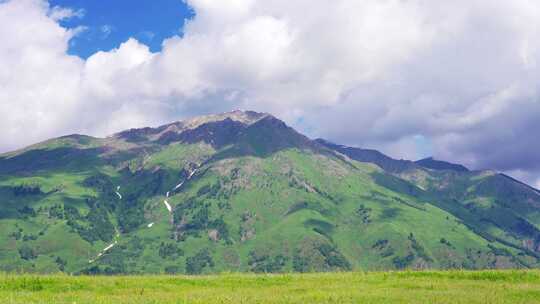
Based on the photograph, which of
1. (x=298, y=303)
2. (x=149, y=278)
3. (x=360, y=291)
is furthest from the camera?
(x=149, y=278)

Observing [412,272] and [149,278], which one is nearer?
[149,278]

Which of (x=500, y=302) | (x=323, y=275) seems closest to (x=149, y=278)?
(x=323, y=275)

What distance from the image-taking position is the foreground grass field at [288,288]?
106 ft

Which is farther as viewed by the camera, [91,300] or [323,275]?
[323,275]

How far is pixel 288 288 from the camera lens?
1505 inches

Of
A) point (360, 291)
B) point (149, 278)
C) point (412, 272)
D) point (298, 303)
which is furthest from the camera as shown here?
point (412, 272)

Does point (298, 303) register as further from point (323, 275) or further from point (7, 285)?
point (7, 285)

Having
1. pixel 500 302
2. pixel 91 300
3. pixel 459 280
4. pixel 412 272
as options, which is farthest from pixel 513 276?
pixel 91 300

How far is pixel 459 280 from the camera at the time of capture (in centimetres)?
4262

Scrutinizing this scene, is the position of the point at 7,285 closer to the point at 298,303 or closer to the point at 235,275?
the point at 235,275

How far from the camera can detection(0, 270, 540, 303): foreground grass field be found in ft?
106

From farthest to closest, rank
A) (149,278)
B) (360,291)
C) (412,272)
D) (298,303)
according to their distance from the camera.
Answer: (412,272), (149,278), (360,291), (298,303)

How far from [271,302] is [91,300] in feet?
32.8

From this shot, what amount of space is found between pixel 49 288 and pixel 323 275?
20.3 m
